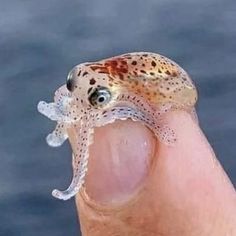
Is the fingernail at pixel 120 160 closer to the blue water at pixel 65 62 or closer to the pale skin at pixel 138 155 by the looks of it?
the pale skin at pixel 138 155

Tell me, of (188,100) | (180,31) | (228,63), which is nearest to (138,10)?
(180,31)

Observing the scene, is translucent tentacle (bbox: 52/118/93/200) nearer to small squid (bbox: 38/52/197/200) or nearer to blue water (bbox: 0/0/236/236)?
small squid (bbox: 38/52/197/200)

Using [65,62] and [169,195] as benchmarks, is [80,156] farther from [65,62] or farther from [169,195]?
[65,62]

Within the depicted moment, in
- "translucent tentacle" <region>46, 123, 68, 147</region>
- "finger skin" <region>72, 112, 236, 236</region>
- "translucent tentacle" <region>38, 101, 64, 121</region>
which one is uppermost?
"translucent tentacle" <region>38, 101, 64, 121</region>

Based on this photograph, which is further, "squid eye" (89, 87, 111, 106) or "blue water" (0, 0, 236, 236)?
"blue water" (0, 0, 236, 236)

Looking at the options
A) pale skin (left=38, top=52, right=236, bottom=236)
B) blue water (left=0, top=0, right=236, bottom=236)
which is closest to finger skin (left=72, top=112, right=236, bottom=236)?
pale skin (left=38, top=52, right=236, bottom=236)

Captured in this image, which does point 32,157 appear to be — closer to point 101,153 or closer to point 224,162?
point 224,162
